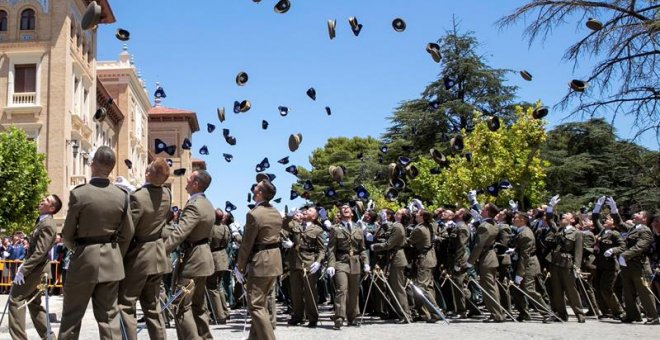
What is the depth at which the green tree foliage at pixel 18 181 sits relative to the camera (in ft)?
107

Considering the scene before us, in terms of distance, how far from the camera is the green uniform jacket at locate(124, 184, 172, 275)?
7820 mm

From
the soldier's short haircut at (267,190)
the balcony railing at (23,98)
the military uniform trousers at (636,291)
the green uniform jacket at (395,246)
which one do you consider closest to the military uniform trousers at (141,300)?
the soldier's short haircut at (267,190)

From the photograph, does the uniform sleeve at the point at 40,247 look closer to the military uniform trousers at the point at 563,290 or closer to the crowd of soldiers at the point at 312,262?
the crowd of soldiers at the point at 312,262

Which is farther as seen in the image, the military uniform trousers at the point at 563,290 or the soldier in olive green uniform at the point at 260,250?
the military uniform trousers at the point at 563,290

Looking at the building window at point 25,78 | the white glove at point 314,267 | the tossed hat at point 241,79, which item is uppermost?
the building window at point 25,78

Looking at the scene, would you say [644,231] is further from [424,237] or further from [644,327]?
[424,237]

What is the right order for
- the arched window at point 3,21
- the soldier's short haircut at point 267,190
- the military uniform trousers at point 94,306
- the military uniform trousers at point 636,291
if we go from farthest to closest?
the arched window at point 3,21, the military uniform trousers at point 636,291, the soldier's short haircut at point 267,190, the military uniform trousers at point 94,306

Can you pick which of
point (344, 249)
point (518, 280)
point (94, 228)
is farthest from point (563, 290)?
point (94, 228)

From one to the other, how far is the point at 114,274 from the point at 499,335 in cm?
619

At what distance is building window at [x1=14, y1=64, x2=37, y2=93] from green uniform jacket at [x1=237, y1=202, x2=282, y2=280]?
34.3 m

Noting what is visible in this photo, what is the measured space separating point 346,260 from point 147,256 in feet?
17.9

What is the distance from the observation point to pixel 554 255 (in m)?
13.6

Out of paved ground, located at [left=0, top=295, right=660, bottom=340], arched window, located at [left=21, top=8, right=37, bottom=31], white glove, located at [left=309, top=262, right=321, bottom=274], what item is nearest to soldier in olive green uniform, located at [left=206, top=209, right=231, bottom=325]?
paved ground, located at [left=0, top=295, right=660, bottom=340]

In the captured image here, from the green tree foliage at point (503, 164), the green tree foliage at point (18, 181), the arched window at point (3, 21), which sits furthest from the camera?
the arched window at point (3, 21)
